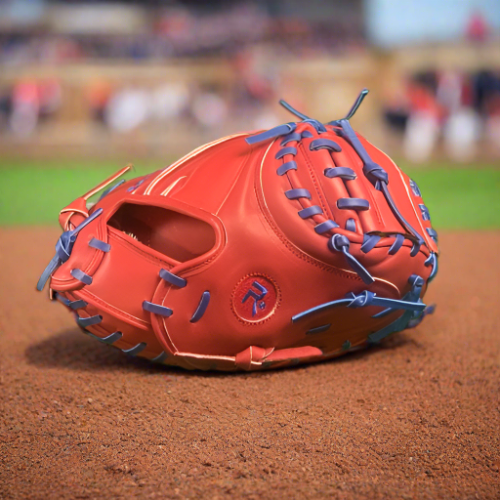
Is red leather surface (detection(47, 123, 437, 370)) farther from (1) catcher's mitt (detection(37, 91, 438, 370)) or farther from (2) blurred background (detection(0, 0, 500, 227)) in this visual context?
(2) blurred background (detection(0, 0, 500, 227))

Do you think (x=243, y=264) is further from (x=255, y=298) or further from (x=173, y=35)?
(x=173, y=35)

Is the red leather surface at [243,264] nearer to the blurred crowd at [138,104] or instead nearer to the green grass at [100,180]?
the green grass at [100,180]

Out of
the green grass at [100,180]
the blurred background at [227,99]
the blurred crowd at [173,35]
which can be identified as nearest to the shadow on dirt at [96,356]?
the green grass at [100,180]

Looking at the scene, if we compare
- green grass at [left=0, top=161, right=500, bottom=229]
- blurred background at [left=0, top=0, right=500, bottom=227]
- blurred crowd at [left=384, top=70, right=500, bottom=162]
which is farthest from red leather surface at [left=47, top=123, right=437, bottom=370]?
blurred crowd at [left=384, top=70, right=500, bottom=162]

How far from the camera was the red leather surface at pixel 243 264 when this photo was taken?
144 centimetres

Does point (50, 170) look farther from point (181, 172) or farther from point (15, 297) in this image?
point (181, 172)

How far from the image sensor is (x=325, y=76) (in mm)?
13000

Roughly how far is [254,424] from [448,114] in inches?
466

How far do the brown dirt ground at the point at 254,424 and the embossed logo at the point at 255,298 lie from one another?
208 mm

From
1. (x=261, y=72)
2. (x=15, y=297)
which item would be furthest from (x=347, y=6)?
(x=15, y=297)

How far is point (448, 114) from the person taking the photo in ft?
39.2

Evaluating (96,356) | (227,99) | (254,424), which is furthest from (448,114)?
(254,424)

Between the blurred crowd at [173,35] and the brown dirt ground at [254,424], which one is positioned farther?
the blurred crowd at [173,35]

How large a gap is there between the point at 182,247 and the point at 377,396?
25.4 inches
